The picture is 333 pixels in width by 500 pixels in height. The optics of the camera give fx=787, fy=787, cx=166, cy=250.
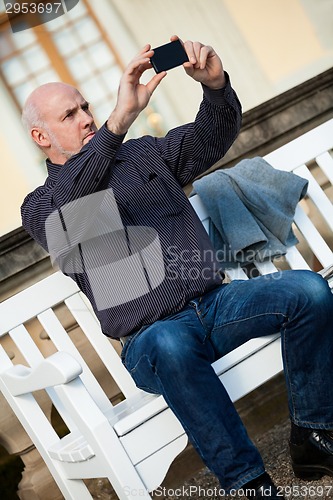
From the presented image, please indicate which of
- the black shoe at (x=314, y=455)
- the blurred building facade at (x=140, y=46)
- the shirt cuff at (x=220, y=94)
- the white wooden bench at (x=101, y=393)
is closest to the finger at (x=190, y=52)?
the shirt cuff at (x=220, y=94)

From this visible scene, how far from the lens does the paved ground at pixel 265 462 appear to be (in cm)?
197

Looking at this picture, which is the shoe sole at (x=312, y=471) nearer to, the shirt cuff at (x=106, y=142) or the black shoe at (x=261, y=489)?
the black shoe at (x=261, y=489)

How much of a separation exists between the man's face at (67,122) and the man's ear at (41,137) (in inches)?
0.4

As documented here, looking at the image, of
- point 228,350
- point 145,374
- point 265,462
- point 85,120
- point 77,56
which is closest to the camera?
point 145,374

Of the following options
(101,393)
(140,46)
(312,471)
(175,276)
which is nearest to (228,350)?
(175,276)

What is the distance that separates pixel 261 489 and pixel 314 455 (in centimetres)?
24

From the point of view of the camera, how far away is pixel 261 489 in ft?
4.61

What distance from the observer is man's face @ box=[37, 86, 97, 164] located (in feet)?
5.82

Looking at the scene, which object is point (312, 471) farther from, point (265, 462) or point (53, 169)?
point (53, 169)

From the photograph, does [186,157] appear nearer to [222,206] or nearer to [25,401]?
[222,206]

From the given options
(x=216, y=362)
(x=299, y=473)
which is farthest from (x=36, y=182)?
(x=299, y=473)

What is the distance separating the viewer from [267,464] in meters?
2.13

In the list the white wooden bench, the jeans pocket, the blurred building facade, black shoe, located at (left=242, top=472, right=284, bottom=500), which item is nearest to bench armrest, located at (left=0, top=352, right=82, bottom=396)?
the white wooden bench

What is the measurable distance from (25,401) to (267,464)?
2.37ft
